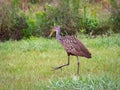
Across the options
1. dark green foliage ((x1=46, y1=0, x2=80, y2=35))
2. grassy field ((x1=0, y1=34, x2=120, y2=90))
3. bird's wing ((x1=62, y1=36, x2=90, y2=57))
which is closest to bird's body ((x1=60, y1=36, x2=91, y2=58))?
bird's wing ((x1=62, y1=36, x2=90, y2=57))

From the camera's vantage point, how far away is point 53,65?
11992 mm

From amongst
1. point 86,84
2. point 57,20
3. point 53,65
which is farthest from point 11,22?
point 86,84

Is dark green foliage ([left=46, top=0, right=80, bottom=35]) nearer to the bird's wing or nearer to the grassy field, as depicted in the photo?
the grassy field

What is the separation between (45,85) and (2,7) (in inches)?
375

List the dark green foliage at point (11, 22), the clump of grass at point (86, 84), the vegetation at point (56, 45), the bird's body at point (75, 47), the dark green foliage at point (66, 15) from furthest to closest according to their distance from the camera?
the dark green foliage at point (66, 15) → the dark green foliage at point (11, 22) → the bird's body at point (75, 47) → the vegetation at point (56, 45) → the clump of grass at point (86, 84)

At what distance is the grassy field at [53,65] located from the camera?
8.59 metres

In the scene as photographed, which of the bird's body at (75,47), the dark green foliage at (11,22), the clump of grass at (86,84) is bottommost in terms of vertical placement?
the dark green foliage at (11,22)

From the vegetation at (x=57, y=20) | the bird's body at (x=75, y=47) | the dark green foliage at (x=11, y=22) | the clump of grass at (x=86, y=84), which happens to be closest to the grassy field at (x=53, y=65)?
the clump of grass at (x=86, y=84)

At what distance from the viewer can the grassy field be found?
8.59m

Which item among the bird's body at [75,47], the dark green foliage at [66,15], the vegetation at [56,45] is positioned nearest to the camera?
the vegetation at [56,45]

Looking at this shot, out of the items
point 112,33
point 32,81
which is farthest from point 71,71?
point 112,33

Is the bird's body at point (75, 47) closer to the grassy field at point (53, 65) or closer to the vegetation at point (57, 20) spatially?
the grassy field at point (53, 65)

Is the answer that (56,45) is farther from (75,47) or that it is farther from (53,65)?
(75,47)

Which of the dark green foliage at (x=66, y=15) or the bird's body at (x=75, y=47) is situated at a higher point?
the bird's body at (x=75, y=47)
